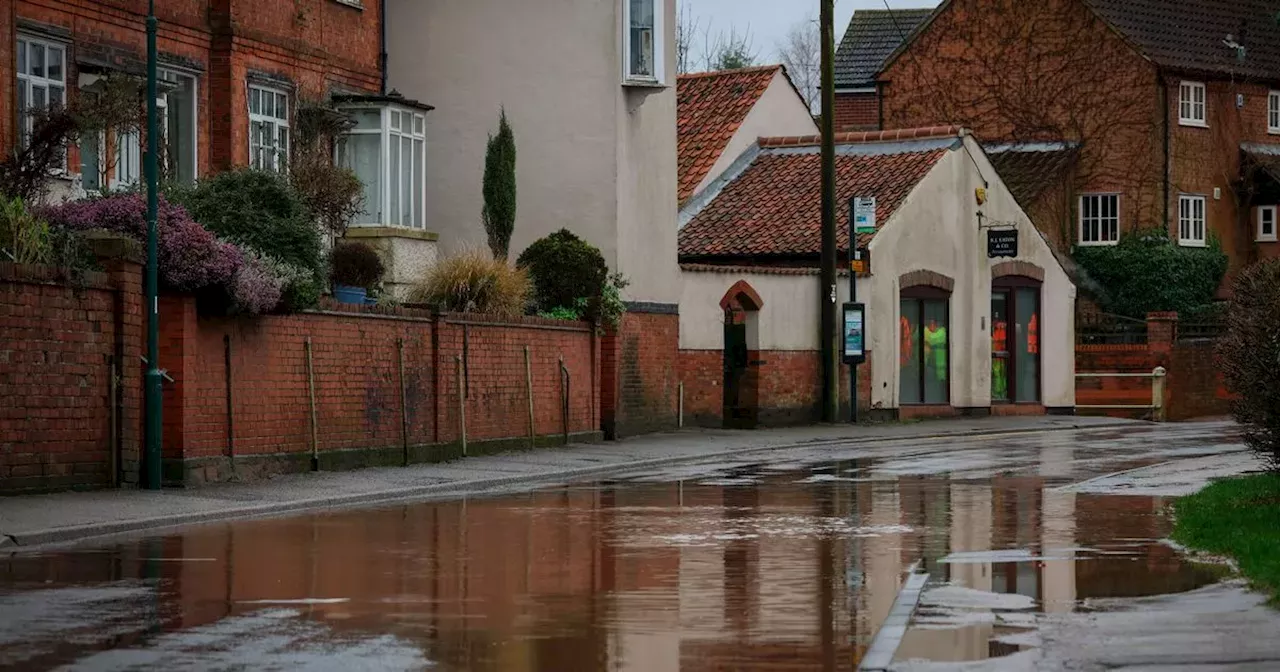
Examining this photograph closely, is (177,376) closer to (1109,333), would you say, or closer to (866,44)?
(1109,333)

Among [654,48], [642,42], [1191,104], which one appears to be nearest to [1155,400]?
[1191,104]

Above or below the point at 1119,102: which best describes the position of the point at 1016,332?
below

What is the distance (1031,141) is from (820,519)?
3948cm

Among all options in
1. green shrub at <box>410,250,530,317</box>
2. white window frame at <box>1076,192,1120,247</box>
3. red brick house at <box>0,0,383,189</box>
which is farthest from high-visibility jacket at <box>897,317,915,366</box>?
green shrub at <box>410,250,530,317</box>

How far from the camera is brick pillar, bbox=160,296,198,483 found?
2308 centimetres

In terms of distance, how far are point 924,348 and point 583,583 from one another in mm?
31865

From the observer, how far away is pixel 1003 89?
5744 cm

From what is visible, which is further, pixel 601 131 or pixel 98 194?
pixel 601 131

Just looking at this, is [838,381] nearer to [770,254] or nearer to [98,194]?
[770,254]

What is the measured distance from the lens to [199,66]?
102 feet

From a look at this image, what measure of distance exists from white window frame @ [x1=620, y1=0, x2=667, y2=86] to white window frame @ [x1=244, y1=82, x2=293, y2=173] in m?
6.35

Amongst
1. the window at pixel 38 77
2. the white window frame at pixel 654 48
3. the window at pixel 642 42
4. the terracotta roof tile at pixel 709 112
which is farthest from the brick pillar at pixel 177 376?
the terracotta roof tile at pixel 709 112

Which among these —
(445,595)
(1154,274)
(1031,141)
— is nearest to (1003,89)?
(1031,141)

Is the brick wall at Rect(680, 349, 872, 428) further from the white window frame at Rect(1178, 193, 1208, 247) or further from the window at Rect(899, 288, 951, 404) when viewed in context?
the white window frame at Rect(1178, 193, 1208, 247)
